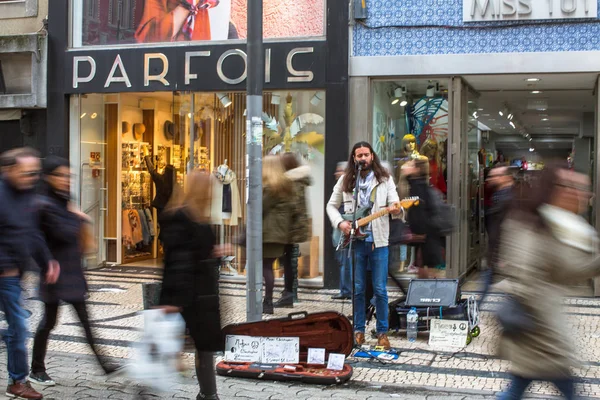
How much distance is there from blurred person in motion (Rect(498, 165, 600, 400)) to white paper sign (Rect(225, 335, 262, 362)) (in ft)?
9.75

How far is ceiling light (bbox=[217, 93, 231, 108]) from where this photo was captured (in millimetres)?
12281

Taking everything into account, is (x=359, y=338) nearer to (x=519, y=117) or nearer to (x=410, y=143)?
(x=410, y=143)

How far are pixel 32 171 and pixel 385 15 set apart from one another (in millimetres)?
6682

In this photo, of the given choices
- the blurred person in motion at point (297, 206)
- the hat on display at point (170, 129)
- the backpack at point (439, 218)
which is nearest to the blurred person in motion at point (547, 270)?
the backpack at point (439, 218)

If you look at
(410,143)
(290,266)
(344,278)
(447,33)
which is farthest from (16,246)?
(447,33)

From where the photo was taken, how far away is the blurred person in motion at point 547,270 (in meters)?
4.12

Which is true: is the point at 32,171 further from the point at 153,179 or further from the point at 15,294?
the point at 153,179

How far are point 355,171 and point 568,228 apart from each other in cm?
377

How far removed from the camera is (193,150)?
12.6 meters

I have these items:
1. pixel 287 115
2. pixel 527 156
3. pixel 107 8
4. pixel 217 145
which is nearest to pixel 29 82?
pixel 107 8

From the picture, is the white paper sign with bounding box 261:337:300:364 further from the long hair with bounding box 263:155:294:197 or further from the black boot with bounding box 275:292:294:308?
the black boot with bounding box 275:292:294:308

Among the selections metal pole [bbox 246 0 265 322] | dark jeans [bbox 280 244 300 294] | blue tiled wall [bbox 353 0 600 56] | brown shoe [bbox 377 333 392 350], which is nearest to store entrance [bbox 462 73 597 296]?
blue tiled wall [bbox 353 0 600 56]

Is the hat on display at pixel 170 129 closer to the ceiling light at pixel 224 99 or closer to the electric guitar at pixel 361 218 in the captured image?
the ceiling light at pixel 224 99

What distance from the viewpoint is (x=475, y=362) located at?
729 centimetres
